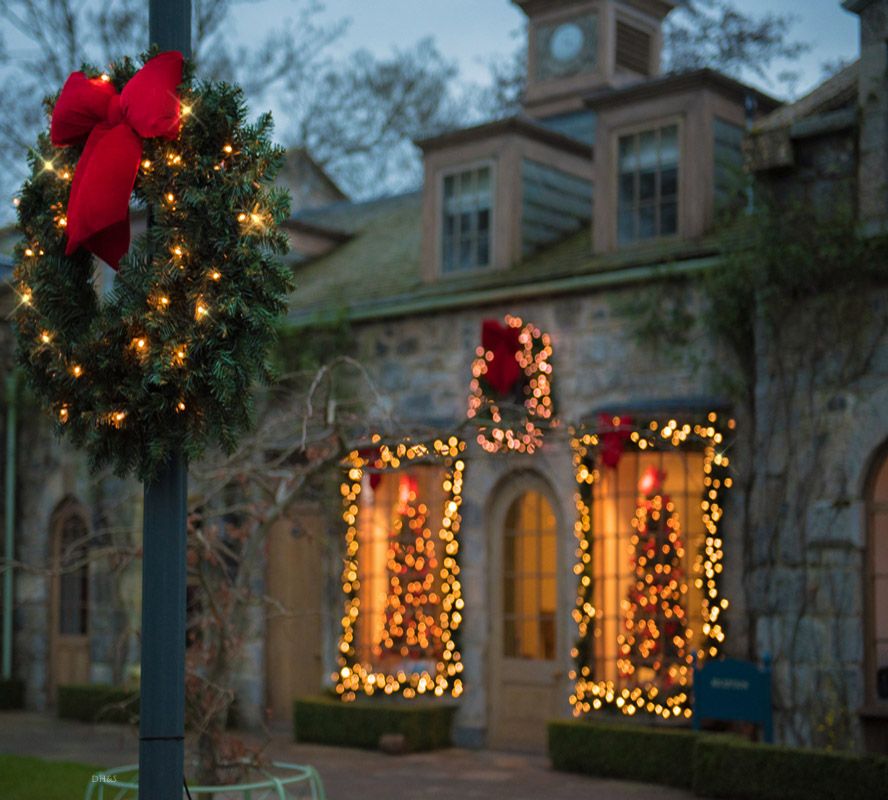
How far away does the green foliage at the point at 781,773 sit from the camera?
9.07 metres

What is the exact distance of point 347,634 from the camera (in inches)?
527

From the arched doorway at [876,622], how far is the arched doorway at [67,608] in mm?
9173

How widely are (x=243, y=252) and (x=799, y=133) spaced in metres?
6.48

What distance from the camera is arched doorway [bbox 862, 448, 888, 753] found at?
9711mm

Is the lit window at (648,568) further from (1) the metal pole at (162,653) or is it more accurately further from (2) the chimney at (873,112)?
(1) the metal pole at (162,653)

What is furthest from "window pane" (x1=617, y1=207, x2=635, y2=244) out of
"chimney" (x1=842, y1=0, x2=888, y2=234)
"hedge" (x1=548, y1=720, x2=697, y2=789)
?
"hedge" (x1=548, y1=720, x2=697, y2=789)

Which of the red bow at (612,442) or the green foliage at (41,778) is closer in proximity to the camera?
the green foliage at (41,778)

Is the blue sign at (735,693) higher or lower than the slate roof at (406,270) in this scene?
lower

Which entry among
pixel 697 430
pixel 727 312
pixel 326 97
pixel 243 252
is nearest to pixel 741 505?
pixel 697 430

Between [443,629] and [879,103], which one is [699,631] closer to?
[443,629]

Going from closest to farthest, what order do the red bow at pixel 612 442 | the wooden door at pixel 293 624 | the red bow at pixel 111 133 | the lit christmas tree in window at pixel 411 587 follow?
the red bow at pixel 111 133 → the red bow at pixel 612 442 → the lit christmas tree in window at pixel 411 587 → the wooden door at pixel 293 624

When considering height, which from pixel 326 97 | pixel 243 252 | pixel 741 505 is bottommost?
pixel 741 505

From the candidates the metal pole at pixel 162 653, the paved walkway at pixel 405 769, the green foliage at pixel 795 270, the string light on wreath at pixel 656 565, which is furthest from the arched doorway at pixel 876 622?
the metal pole at pixel 162 653

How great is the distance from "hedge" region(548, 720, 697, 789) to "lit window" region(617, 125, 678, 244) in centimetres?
410
